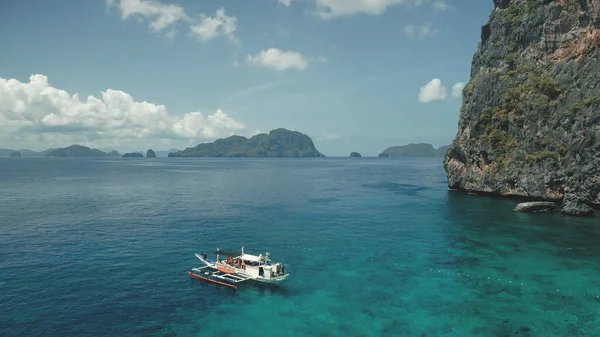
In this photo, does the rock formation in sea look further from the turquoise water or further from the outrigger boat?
the outrigger boat

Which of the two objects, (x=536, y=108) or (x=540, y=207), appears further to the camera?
(x=536, y=108)

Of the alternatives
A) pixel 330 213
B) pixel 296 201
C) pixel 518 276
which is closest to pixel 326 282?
pixel 518 276

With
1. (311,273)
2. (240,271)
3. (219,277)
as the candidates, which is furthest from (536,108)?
(219,277)

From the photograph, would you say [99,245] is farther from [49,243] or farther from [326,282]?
[326,282]

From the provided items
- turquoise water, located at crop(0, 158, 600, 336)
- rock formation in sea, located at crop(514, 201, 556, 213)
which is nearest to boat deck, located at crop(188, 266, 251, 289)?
turquoise water, located at crop(0, 158, 600, 336)

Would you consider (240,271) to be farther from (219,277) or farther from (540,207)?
(540,207)

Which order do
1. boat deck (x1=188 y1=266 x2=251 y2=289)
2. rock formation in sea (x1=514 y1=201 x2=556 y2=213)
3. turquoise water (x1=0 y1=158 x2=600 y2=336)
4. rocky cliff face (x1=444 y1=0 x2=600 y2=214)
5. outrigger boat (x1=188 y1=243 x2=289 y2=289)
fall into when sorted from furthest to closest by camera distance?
1. rock formation in sea (x1=514 y1=201 x2=556 y2=213)
2. rocky cliff face (x1=444 y1=0 x2=600 y2=214)
3. boat deck (x1=188 y1=266 x2=251 y2=289)
4. outrigger boat (x1=188 y1=243 x2=289 y2=289)
5. turquoise water (x1=0 y1=158 x2=600 y2=336)
